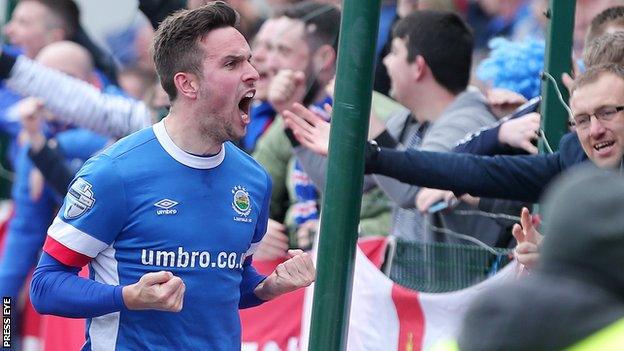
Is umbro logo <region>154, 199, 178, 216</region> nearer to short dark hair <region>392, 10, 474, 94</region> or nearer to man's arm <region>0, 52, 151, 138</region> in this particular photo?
short dark hair <region>392, 10, 474, 94</region>

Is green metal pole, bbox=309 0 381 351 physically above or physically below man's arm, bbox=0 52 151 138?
below

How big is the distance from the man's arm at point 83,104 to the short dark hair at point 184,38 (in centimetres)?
287

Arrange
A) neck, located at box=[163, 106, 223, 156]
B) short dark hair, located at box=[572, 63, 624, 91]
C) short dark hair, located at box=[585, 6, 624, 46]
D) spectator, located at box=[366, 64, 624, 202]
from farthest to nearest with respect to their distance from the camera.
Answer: short dark hair, located at box=[585, 6, 624, 46]
spectator, located at box=[366, 64, 624, 202]
short dark hair, located at box=[572, 63, 624, 91]
neck, located at box=[163, 106, 223, 156]

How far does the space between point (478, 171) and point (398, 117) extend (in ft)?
5.20

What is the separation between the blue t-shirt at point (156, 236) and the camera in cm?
430

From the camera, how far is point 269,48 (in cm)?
750

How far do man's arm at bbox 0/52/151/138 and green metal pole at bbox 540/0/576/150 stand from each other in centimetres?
253

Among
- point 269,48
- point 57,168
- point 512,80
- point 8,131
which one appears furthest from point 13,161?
point 512,80

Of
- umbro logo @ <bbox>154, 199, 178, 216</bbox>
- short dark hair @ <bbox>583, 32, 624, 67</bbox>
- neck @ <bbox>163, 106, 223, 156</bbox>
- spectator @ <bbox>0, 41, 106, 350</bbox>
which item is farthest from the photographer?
spectator @ <bbox>0, 41, 106, 350</bbox>

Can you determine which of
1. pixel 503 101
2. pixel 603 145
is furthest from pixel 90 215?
pixel 503 101

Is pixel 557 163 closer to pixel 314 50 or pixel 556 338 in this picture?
pixel 314 50

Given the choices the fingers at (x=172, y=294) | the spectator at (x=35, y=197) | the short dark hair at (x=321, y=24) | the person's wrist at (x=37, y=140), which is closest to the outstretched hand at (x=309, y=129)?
the fingers at (x=172, y=294)

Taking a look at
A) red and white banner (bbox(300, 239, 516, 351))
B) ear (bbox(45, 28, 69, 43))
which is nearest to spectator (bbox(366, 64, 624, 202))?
red and white banner (bbox(300, 239, 516, 351))

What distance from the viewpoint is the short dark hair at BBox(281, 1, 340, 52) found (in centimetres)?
738
